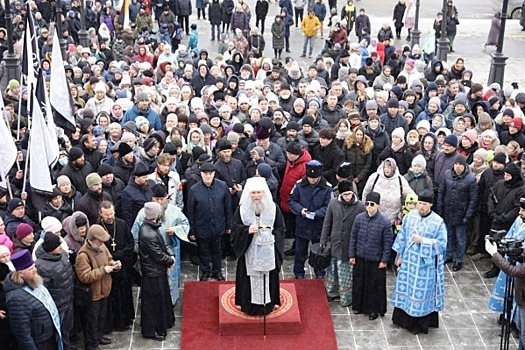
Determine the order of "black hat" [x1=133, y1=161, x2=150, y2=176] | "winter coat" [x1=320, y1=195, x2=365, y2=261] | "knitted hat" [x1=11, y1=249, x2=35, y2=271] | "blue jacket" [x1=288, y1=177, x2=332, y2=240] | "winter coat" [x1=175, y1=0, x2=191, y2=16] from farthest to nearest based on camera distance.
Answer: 1. "winter coat" [x1=175, y1=0, x2=191, y2=16]
2. "blue jacket" [x1=288, y1=177, x2=332, y2=240]
3. "black hat" [x1=133, y1=161, x2=150, y2=176]
4. "winter coat" [x1=320, y1=195, x2=365, y2=261]
5. "knitted hat" [x1=11, y1=249, x2=35, y2=271]

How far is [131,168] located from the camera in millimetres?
11695

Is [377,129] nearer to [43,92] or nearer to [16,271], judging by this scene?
[43,92]

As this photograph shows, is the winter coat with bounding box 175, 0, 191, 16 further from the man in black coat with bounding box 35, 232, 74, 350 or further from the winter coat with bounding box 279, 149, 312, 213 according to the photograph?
the man in black coat with bounding box 35, 232, 74, 350

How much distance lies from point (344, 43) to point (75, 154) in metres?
13.9

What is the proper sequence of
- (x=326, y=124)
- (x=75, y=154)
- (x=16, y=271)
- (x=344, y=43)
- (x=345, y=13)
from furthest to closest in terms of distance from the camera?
(x=345, y=13) < (x=344, y=43) < (x=326, y=124) < (x=75, y=154) < (x=16, y=271)

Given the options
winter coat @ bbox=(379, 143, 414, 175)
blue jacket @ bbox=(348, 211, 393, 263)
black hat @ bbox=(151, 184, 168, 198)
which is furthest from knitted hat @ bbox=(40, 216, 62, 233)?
winter coat @ bbox=(379, 143, 414, 175)

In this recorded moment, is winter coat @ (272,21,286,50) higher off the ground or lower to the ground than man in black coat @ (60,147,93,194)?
higher

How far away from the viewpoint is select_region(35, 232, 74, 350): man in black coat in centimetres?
873

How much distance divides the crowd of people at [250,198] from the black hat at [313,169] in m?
0.02

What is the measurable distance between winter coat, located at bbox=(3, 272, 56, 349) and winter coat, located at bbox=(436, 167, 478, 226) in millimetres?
6230

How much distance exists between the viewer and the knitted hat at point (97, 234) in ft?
29.9

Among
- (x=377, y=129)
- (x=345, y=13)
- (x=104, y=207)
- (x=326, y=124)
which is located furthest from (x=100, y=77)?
(x=345, y=13)

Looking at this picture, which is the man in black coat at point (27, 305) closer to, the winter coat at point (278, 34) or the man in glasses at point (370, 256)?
the man in glasses at point (370, 256)

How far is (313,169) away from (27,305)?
4.46 m
